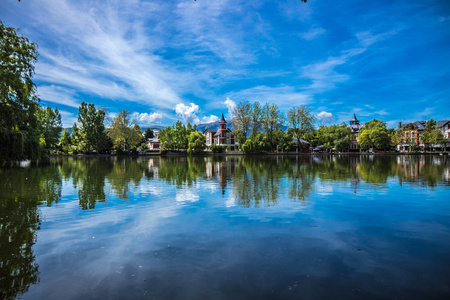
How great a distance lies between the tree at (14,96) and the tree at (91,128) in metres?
60.9

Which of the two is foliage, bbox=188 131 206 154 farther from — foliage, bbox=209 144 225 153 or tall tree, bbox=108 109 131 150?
tall tree, bbox=108 109 131 150

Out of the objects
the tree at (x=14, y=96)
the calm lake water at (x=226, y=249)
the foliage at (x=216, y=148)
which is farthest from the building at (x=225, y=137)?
the calm lake water at (x=226, y=249)

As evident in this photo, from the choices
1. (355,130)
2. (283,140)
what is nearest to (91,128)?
(283,140)

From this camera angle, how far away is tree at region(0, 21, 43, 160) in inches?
776

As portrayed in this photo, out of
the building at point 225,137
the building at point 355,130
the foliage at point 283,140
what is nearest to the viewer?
the foliage at point 283,140

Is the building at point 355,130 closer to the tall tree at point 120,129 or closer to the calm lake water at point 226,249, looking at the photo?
the tall tree at point 120,129

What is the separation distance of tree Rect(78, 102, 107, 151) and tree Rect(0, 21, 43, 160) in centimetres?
6089

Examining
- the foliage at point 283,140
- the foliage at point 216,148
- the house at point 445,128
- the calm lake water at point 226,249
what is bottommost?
the calm lake water at point 226,249

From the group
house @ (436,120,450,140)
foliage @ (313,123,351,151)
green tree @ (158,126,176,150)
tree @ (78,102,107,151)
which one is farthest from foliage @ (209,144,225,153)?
house @ (436,120,450,140)

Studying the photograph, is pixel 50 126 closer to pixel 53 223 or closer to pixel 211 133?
pixel 211 133

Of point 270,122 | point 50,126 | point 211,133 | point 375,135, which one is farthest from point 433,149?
point 50,126

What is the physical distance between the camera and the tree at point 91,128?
8212cm

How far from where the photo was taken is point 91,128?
269ft

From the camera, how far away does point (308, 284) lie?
4488 millimetres
